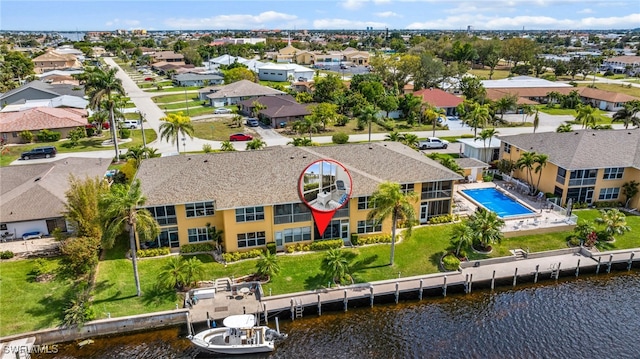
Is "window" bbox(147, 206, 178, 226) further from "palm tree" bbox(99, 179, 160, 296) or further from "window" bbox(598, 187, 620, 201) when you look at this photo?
"window" bbox(598, 187, 620, 201)

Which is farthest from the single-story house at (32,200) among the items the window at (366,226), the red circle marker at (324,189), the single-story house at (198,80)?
the single-story house at (198,80)

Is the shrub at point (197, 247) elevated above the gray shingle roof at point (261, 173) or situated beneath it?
situated beneath

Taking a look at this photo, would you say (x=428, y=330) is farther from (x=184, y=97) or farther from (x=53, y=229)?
(x=184, y=97)

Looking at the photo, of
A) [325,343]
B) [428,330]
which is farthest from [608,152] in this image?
[325,343]

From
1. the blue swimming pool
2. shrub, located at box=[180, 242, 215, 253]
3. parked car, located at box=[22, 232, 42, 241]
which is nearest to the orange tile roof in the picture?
parked car, located at box=[22, 232, 42, 241]

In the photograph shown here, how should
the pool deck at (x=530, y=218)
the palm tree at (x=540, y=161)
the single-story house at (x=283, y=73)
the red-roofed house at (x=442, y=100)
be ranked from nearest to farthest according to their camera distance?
the pool deck at (x=530, y=218), the palm tree at (x=540, y=161), the red-roofed house at (x=442, y=100), the single-story house at (x=283, y=73)

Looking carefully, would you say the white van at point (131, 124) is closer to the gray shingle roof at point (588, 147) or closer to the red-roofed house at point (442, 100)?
the red-roofed house at point (442, 100)
